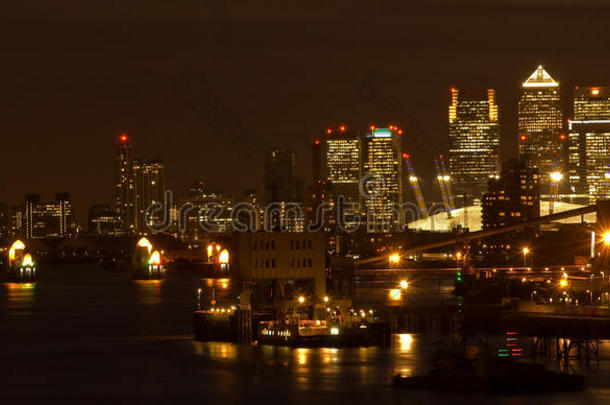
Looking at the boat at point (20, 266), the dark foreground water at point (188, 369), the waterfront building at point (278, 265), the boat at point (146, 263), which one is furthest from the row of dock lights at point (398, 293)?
the boat at point (146, 263)

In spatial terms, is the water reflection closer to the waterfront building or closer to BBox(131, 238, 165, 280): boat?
BBox(131, 238, 165, 280): boat

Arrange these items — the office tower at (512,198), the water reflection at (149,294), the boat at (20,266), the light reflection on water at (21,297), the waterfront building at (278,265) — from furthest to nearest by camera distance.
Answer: the office tower at (512,198) → the boat at (20,266) → the water reflection at (149,294) → the light reflection on water at (21,297) → the waterfront building at (278,265)

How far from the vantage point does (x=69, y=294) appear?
93688mm

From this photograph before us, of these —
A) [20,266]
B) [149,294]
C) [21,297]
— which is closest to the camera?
[21,297]

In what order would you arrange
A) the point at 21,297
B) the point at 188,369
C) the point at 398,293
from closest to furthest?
the point at 188,369 < the point at 398,293 < the point at 21,297

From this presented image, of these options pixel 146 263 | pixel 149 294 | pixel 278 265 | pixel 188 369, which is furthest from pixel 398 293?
pixel 146 263

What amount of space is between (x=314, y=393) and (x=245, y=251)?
503 inches

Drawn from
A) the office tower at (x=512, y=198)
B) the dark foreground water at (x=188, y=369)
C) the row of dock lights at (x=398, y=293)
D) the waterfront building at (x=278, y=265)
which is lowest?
the dark foreground water at (x=188, y=369)

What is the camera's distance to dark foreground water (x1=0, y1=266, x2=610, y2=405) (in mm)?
36938

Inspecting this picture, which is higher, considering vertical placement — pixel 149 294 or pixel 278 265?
pixel 278 265

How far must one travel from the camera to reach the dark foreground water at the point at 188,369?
36938mm

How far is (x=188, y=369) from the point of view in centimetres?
4253

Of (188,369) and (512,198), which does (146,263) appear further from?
(188,369)

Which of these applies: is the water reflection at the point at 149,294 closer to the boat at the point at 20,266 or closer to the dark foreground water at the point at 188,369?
the boat at the point at 20,266
